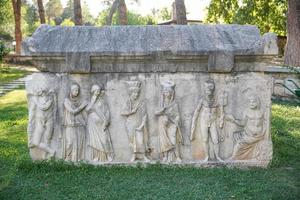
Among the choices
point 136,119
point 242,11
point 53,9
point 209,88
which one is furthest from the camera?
point 53,9

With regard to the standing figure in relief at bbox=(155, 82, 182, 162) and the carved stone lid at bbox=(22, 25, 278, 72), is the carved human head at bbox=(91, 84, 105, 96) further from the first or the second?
the standing figure in relief at bbox=(155, 82, 182, 162)

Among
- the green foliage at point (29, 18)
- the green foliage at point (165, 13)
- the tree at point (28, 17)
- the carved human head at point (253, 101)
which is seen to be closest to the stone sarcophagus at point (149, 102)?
the carved human head at point (253, 101)

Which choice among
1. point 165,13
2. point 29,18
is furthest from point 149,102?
point 165,13

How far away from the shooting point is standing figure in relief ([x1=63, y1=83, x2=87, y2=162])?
557 cm

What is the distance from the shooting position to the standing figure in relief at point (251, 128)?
5.53m

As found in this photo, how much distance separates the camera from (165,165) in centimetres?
562

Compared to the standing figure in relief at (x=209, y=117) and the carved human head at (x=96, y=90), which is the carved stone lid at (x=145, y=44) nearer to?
the carved human head at (x=96, y=90)

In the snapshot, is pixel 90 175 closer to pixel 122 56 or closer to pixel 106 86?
pixel 106 86

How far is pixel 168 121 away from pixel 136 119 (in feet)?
1.43

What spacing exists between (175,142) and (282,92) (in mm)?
7377

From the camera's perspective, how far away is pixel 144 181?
5.15 m

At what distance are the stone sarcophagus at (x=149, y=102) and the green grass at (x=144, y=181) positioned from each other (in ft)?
0.68

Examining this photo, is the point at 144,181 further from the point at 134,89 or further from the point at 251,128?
the point at 251,128

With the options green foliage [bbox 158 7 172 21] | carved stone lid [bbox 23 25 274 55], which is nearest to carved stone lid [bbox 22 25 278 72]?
carved stone lid [bbox 23 25 274 55]
